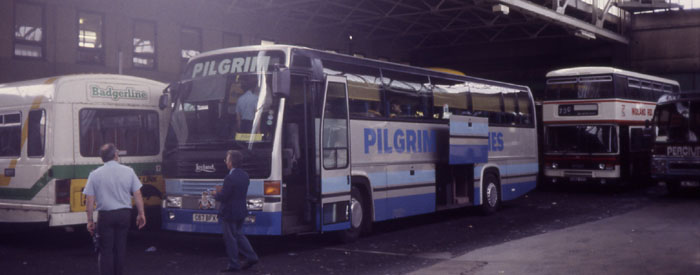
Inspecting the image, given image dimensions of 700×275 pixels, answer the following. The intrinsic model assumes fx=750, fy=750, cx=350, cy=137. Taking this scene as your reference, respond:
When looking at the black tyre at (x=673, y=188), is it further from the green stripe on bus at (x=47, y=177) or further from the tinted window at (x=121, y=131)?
the green stripe on bus at (x=47, y=177)

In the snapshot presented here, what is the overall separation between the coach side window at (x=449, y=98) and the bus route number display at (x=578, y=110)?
7998 mm

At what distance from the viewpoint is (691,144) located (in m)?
20.2

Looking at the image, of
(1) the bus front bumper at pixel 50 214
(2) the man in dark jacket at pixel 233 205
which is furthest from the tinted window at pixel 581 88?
(1) the bus front bumper at pixel 50 214

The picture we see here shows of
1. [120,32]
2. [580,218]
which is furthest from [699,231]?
[120,32]

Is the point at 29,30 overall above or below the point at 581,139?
above

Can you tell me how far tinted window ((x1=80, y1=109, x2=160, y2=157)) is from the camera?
12102 millimetres

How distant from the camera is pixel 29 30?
22.7 metres

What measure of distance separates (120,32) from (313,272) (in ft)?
58.7

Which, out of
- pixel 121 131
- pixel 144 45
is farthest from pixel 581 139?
pixel 121 131

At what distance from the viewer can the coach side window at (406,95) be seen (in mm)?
13617

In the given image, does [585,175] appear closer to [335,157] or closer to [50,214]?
[335,157]

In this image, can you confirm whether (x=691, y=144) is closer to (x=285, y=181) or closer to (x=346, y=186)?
(x=346, y=186)

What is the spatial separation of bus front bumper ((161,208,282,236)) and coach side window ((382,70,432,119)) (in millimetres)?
3795

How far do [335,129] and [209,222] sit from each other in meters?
2.44
